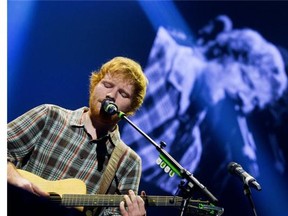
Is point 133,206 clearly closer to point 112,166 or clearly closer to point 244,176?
point 112,166

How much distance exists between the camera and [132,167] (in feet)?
8.47

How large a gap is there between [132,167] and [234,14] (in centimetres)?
168

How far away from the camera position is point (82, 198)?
222 centimetres

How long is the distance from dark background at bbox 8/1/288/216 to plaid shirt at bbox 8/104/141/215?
0.49 metres

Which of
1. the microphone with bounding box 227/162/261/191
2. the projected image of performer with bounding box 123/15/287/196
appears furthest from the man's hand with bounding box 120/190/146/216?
the projected image of performer with bounding box 123/15/287/196

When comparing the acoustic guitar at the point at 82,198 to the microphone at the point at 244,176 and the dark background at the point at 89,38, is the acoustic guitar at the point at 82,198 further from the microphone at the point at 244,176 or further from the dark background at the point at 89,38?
the dark background at the point at 89,38

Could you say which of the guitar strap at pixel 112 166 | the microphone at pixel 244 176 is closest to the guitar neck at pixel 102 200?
the guitar strap at pixel 112 166

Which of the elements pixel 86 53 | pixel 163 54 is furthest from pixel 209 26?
pixel 86 53

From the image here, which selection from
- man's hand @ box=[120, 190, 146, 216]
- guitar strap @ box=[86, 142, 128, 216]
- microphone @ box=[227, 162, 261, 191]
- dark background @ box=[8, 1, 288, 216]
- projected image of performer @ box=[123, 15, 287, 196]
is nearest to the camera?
microphone @ box=[227, 162, 261, 191]

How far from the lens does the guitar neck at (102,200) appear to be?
218cm

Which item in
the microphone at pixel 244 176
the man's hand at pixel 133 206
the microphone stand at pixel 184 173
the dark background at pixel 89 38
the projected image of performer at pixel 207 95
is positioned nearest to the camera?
the microphone stand at pixel 184 173

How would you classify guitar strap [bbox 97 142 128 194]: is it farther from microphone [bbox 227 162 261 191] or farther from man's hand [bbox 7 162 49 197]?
microphone [bbox 227 162 261 191]

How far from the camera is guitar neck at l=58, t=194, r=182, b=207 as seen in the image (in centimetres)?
218

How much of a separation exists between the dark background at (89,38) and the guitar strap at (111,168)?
2.00 ft
